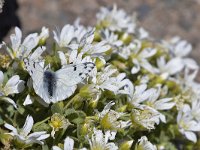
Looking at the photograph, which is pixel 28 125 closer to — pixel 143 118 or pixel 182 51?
pixel 143 118

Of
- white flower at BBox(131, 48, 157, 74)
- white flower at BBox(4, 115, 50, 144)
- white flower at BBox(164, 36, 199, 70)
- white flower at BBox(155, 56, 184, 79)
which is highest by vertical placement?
white flower at BBox(4, 115, 50, 144)

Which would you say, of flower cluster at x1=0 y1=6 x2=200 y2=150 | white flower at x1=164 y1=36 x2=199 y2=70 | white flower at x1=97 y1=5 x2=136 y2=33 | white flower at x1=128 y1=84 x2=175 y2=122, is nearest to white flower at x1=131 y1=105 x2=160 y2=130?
flower cluster at x1=0 y1=6 x2=200 y2=150

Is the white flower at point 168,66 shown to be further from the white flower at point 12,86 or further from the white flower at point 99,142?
the white flower at point 12,86

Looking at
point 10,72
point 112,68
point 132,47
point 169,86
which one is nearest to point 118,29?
point 132,47

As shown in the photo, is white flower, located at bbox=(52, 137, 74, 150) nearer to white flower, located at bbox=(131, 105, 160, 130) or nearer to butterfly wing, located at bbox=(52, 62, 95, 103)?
butterfly wing, located at bbox=(52, 62, 95, 103)

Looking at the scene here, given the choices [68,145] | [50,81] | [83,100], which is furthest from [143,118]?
[50,81]

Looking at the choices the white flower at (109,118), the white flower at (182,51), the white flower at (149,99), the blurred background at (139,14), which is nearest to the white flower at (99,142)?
Result: the white flower at (109,118)
